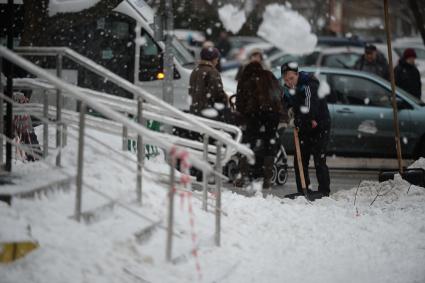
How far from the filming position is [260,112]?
13.5 m

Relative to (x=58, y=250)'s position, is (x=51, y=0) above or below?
above

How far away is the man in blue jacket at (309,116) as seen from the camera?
1259 centimetres

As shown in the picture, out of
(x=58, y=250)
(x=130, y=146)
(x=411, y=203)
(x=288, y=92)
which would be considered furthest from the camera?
(x=288, y=92)

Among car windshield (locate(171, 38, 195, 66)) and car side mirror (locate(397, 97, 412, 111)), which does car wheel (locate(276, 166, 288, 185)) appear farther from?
car windshield (locate(171, 38, 195, 66))

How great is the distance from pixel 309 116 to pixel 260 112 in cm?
111

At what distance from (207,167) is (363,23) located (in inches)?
2194

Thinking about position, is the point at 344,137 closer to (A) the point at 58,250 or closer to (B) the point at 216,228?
(B) the point at 216,228

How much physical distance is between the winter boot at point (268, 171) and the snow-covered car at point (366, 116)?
2.59 meters

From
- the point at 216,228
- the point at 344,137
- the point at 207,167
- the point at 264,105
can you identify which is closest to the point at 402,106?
the point at 344,137

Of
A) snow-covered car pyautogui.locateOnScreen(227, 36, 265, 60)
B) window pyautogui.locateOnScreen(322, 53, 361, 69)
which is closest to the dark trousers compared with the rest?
window pyautogui.locateOnScreen(322, 53, 361, 69)

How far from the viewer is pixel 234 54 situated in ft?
116

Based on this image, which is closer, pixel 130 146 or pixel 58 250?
pixel 58 250

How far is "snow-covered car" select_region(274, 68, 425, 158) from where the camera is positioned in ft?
53.5

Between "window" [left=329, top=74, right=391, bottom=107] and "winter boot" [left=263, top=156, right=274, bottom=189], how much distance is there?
3.15 m
